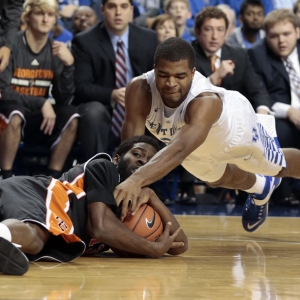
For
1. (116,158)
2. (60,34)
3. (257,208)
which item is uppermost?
(60,34)

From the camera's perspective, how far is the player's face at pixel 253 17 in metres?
8.44

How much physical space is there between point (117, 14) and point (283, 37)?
1761 millimetres

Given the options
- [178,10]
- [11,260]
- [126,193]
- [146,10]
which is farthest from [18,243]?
[146,10]

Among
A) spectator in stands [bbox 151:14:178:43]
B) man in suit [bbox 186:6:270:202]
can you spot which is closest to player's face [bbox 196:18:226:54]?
man in suit [bbox 186:6:270:202]

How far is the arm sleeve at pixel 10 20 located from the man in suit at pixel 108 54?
76 centimetres

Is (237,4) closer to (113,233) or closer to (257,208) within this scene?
(257,208)

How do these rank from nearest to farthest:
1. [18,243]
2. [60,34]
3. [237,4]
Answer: [18,243] < [60,34] < [237,4]

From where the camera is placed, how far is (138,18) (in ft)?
27.8

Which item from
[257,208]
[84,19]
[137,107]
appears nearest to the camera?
[137,107]

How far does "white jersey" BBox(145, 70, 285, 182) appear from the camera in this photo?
3.94m

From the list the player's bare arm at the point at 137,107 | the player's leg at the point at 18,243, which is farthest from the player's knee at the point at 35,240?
the player's bare arm at the point at 137,107

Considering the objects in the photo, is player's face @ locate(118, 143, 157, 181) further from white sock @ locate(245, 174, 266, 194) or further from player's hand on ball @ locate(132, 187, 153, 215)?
white sock @ locate(245, 174, 266, 194)

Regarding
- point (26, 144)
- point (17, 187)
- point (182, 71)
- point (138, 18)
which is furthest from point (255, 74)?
point (17, 187)

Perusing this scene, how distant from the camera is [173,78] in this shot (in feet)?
12.1
